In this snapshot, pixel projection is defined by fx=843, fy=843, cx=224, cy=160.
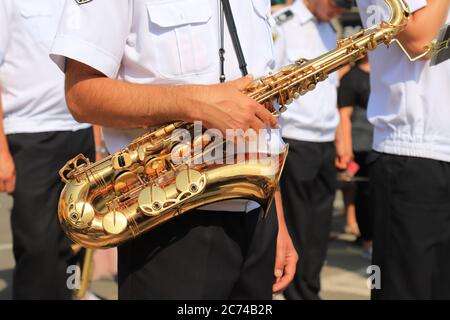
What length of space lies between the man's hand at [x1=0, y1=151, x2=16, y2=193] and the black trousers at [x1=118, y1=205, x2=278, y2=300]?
217 cm

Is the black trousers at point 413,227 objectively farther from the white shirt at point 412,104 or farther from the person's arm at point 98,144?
the person's arm at point 98,144

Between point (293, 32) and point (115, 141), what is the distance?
12.4ft

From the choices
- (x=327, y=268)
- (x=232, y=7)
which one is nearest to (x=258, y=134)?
(x=232, y=7)

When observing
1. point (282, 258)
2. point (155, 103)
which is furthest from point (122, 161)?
point (282, 258)

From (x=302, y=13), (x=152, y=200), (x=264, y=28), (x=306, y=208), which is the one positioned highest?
(x=302, y=13)

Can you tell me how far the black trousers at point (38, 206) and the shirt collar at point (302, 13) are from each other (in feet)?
6.56

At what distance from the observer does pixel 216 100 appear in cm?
217

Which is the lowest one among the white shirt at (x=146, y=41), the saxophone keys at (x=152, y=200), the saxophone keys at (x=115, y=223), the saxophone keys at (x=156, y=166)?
the saxophone keys at (x=115, y=223)

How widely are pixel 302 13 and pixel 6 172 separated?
2.62 metres

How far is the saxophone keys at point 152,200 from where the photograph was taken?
2.24 metres

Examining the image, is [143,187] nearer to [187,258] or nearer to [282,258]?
[187,258]

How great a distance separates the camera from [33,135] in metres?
4.62

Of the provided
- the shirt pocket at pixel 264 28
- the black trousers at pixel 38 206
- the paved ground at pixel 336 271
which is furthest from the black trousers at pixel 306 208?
the shirt pocket at pixel 264 28

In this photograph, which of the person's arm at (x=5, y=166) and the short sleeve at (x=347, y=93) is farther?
the short sleeve at (x=347, y=93)
